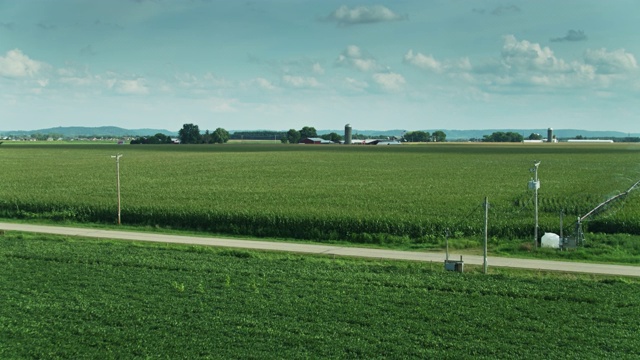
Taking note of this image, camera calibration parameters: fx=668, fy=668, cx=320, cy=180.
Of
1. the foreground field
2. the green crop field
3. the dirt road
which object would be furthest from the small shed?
the foreground field

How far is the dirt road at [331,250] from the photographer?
25.8m

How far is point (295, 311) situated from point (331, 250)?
1157 cm

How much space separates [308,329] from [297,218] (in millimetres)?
19528

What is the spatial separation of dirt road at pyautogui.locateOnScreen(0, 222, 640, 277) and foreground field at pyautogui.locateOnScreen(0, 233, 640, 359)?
2373 mm

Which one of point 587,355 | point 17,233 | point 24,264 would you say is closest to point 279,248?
point 24,264

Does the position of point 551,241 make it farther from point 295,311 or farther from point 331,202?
point 295,311

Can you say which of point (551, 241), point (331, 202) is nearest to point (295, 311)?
point (551, 241)

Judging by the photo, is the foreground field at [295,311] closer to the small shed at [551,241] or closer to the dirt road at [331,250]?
the dirt road at [331,250]

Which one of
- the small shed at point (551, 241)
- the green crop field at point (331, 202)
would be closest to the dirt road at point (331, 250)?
the small shed at point (551, 241)

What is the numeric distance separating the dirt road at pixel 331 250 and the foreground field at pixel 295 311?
93.4 inches

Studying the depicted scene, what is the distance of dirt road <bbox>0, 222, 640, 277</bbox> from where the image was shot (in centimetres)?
2580

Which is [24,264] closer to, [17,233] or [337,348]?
[17,233]

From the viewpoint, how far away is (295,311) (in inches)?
716

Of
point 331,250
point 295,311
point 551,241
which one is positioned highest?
point 551,241
